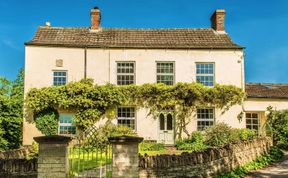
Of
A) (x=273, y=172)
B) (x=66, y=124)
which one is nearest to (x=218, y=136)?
(x=273, y=172)

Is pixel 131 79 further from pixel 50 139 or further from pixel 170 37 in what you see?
pixel 50 139

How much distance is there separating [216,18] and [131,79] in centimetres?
764

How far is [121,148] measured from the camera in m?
9.30

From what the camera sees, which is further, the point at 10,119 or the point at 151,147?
the point at 10,119

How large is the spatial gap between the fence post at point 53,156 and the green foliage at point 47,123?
12.5m

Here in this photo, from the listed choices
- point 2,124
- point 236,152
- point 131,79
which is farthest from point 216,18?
point 2,124

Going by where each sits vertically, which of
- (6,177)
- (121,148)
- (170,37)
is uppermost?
(170,37)

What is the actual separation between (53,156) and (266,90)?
19998mm

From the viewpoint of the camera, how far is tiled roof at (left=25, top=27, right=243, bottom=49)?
23.0m

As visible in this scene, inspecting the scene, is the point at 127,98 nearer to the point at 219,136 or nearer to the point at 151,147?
the point at 151,147

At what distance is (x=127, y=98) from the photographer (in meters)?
22.1

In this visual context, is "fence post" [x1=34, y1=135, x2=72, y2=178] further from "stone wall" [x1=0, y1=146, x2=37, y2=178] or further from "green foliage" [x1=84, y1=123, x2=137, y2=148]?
"green foliage" [x1=84, y1=123, x2=137, y2=148]

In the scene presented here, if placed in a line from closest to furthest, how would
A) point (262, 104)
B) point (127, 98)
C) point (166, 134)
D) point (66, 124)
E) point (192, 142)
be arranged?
point (192, 142)
point (66, 124)
point (127, 98)
point (166, 134)
point (262, 104)

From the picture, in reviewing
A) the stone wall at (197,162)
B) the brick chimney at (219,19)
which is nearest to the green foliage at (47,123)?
the stone wall at (197,162)
